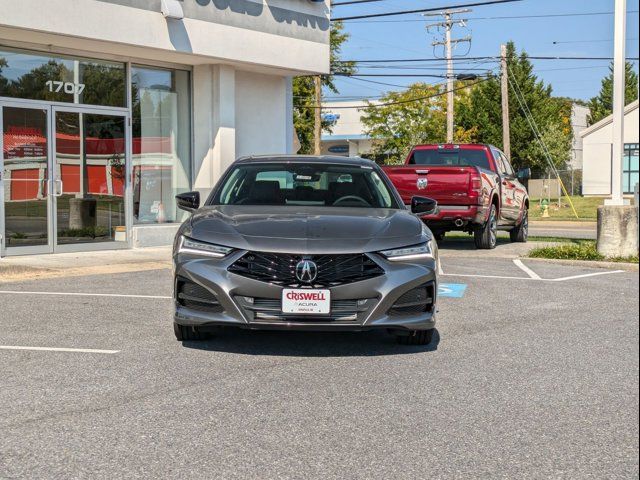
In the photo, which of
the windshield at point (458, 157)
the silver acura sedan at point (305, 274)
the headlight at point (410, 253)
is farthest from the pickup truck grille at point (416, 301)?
the windshield at point (458, 157)

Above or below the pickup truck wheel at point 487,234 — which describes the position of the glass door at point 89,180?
above

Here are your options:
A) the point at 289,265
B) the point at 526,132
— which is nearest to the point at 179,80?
the point at 289,265

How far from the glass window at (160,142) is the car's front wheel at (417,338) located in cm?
1059

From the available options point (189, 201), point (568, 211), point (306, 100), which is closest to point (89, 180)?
point (189, 201)

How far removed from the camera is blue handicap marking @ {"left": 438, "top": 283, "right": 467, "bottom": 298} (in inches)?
403

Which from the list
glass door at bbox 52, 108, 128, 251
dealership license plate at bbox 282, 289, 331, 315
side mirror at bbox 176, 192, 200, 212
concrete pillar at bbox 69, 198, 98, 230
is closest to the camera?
dealership license plate at bbox 282, 289, 331, 315

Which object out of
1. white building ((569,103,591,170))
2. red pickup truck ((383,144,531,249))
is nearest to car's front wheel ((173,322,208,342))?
red pickup truck ((383,144,531,249))

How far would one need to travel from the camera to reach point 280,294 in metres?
6.11

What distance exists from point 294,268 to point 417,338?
4.64 ft

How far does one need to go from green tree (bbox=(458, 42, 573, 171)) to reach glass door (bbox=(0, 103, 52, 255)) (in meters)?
49.2

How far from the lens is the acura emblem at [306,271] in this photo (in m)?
6.14

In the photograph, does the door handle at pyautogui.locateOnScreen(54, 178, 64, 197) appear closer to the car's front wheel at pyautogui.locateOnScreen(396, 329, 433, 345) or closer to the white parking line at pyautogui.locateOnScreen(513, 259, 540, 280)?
the white parking line at pyautogui.locateOnScreen(513, 259, 540, 280)

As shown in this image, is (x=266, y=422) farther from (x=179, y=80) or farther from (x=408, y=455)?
(x=179, y=80)

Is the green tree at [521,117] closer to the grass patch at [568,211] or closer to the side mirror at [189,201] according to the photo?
the grass patch at [568,211]
